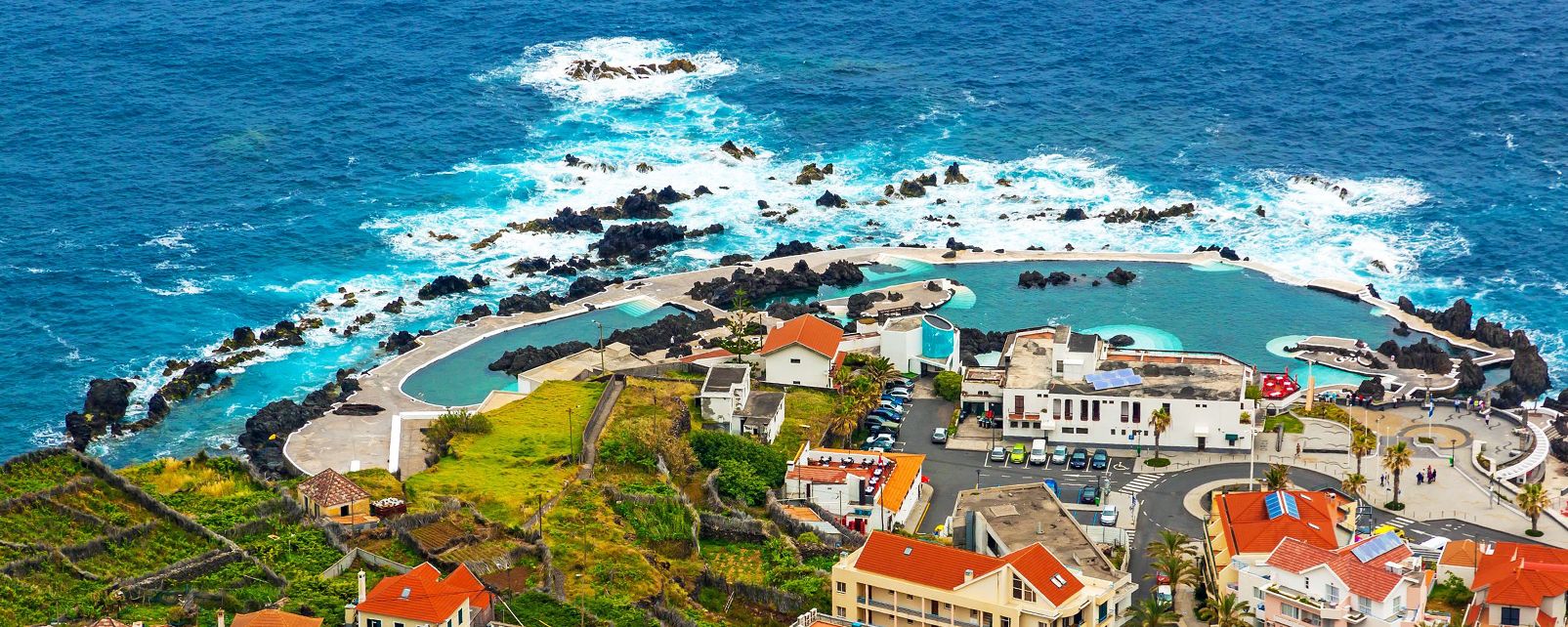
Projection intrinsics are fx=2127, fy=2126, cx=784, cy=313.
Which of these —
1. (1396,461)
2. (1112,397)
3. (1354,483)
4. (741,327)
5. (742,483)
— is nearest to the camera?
(1354,483)

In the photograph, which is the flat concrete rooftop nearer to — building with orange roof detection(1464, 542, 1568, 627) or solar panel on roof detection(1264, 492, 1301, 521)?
solar panel on roof detection(1264, 492, 1301, 521)

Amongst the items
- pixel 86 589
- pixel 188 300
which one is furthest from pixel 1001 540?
pixel 188 300

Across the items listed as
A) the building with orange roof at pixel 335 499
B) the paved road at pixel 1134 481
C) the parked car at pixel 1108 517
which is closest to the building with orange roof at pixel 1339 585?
the paved road at pixel 1134 481

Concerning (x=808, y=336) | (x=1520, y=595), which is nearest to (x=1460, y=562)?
(x=1520, y=595)

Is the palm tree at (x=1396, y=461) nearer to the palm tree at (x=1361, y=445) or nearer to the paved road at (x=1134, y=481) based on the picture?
the palm tree at (x=1361, y=445)

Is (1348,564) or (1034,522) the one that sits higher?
(1348,564)

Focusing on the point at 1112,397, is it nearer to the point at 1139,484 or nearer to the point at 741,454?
the point at 1139,484

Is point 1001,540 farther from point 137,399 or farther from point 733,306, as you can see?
point 137,399

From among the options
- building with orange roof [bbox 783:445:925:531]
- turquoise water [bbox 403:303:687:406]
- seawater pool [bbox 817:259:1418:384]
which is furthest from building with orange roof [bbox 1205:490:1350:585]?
turquoise water [bbox 403:303:687:406]
